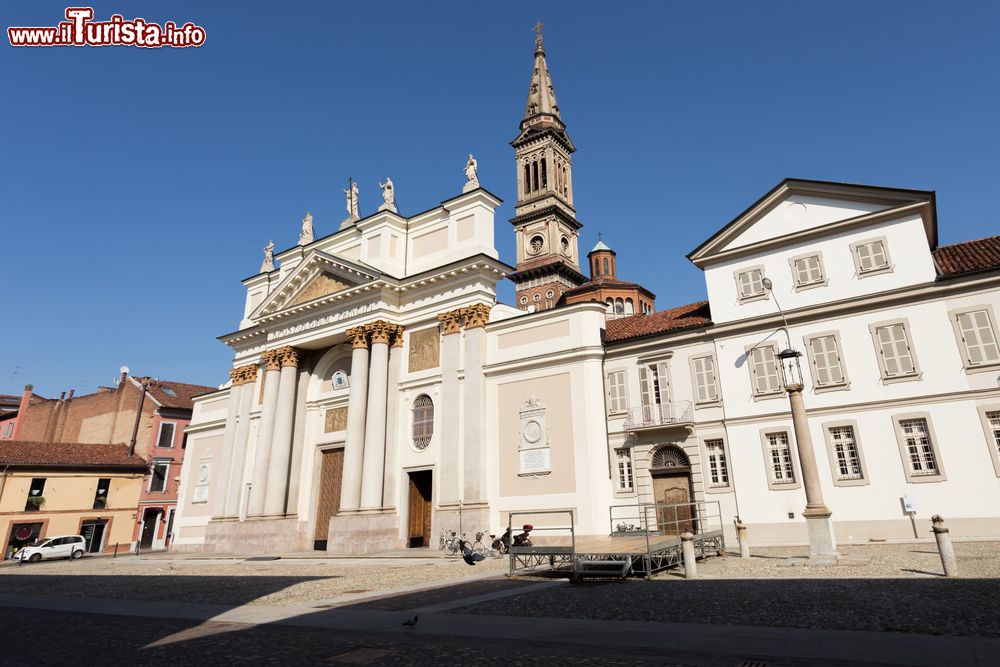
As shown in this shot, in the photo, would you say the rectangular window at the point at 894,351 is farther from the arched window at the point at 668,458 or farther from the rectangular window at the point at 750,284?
the arched window at the point at 668,458

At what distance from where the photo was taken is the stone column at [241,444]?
1283 inches

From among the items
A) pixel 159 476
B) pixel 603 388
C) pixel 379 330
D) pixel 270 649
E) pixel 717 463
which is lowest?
pixel 270 649

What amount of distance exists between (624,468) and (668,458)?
182 cm

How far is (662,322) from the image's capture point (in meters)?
25.6

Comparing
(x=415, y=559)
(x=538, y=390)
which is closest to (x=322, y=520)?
(x=415, y=559)

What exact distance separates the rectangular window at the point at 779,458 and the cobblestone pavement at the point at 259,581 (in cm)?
1022

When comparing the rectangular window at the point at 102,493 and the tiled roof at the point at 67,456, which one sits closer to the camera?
the tiled roof at the point at 67,456

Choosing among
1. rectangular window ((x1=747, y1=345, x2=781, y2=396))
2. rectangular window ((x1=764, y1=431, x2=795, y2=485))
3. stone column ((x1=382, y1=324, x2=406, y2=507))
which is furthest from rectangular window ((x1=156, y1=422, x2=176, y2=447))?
rectangular window ((x1=764, y1=431, x2=795, y2=485))

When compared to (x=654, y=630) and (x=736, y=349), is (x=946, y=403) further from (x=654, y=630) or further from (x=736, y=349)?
(x=654, y=630)

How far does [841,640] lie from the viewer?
21.8 ft

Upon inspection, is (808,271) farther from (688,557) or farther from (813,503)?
(688,557)

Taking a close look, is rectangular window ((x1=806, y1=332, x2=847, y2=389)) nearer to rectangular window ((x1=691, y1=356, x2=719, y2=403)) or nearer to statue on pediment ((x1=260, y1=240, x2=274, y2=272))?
rectangular window ((x1=691, y1=356, x2=719, y2=403))

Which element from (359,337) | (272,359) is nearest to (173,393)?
(272,359)

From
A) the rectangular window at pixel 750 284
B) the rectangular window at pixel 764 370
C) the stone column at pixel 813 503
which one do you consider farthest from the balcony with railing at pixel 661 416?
the stone column at pixel 813 503
